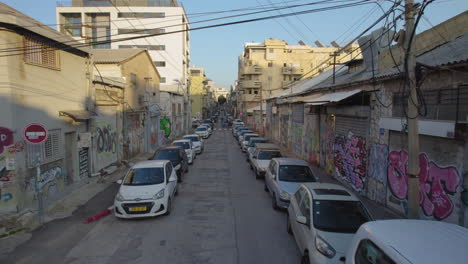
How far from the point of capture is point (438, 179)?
729 centimetres

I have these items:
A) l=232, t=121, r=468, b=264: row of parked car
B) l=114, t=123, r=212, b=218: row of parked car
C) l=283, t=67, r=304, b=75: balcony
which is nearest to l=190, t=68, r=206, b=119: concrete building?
l=283, t=67, r=304, b=75: balcony

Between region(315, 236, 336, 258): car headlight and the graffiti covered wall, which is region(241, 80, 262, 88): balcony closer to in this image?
the graffiti covered wall

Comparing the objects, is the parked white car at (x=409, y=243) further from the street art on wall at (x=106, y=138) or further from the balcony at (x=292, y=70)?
the balcony at (x=292, y=70)

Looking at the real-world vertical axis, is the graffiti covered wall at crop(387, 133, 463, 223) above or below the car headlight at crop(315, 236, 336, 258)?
above

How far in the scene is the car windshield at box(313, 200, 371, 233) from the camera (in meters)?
5.61

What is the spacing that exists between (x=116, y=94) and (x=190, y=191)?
868cm

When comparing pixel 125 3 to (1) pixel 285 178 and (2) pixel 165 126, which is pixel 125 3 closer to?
(2) pixel 165 126

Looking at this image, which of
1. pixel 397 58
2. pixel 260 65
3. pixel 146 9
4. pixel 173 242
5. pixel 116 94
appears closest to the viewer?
pixel 173 242

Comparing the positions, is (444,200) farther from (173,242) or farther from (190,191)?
(190,191)

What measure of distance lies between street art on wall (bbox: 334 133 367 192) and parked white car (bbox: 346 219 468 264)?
8.14 m

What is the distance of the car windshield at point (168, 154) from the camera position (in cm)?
1443

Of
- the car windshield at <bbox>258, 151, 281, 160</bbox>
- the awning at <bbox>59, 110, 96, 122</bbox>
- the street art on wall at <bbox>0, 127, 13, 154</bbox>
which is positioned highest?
the awning at <bbox>59, 110, 96, 122</bbox>

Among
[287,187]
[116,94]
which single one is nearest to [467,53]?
[287,187]

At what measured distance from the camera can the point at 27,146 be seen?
8906 mm
